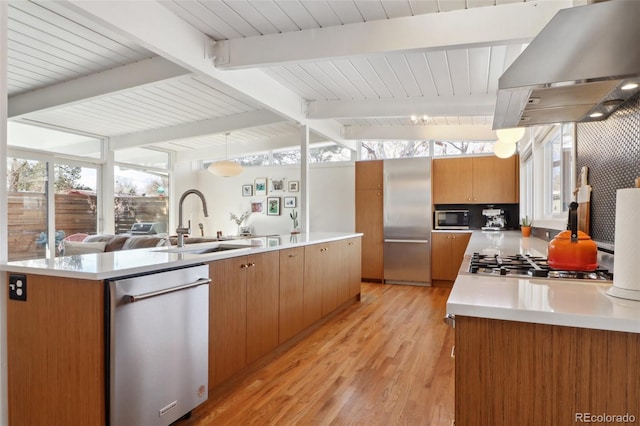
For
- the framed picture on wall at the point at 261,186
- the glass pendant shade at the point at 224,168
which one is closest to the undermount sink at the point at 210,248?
the glass pendant shade at the point at 224,168

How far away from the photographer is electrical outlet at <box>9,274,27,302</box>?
1.68 metres

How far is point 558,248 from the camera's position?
5.37 feet

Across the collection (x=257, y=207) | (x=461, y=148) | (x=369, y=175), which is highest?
(x=461, y=148)

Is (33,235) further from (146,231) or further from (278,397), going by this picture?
(278,397)

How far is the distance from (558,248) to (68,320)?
2.15 m

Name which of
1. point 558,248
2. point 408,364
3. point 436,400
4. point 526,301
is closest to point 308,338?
point 408,364

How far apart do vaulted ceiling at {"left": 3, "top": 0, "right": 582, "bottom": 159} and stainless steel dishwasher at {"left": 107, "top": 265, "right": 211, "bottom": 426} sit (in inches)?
59.1

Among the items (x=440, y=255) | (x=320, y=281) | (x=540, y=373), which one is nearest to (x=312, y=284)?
(x=320, y=281)

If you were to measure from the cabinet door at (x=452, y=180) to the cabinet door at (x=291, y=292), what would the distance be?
11.3 feet

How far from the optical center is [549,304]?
40.2 inches

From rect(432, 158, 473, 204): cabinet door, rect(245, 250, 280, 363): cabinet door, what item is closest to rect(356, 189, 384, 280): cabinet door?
rect(432, 158, 473, 204): cabinet door

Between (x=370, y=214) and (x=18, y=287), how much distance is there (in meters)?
5.01

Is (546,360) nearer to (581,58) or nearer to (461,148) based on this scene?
(581,58)

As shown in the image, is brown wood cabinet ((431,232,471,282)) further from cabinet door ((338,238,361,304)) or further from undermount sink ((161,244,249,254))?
undermount sink ((161,244,249,254))
